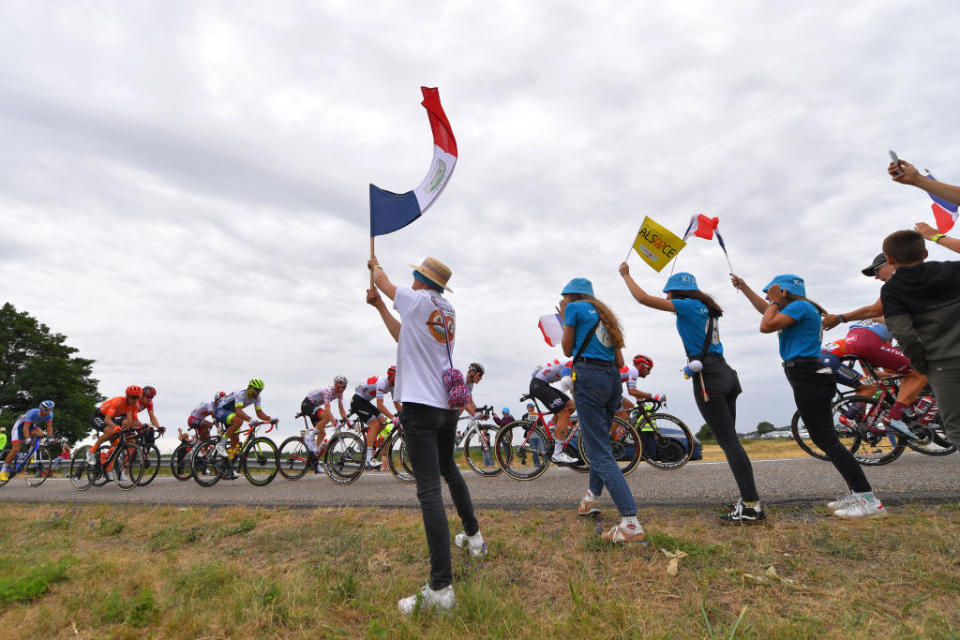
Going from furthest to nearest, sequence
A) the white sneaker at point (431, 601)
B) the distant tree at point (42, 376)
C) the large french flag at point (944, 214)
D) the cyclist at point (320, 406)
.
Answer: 1. the distant tree at point (42, 376)
2. the cyclist at point (320, 406)
3. the large french flag at point (944, 214)
4. the white sneaker at point (431, 601)

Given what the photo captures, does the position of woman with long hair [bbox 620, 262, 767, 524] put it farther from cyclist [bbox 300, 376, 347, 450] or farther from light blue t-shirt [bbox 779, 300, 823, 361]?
cyclist [bbox 300, 376, 347, 450]

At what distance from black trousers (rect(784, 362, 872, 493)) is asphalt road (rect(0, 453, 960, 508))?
0.90 meters

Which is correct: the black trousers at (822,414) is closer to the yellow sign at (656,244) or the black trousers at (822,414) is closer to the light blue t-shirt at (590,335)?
the light blue t-shirt at (590,335)

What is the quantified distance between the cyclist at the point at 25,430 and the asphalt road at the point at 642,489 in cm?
545

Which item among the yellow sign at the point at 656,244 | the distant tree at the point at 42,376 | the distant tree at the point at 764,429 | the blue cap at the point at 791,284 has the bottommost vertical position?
the distant tree at the point at 764,429

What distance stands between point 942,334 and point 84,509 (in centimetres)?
1038

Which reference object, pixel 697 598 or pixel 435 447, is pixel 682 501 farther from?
pixel 435 447

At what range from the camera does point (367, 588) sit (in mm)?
3260

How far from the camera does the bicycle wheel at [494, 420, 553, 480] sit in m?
8.16

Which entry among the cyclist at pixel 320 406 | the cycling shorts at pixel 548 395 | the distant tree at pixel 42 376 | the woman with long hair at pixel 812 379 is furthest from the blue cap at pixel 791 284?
the distant tree at pixel 42 376

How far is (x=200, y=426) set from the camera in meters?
11.5

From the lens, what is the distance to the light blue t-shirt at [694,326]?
14.7 feet

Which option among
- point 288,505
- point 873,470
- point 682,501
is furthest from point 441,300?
point 873,470

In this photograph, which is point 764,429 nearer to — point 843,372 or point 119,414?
point 843,372
